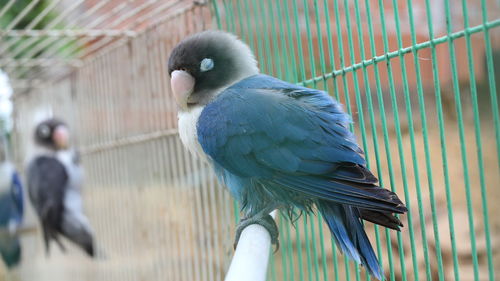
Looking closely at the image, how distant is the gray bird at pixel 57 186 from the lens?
284cm

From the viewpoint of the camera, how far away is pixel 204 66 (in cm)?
123

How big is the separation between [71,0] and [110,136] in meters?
0.59

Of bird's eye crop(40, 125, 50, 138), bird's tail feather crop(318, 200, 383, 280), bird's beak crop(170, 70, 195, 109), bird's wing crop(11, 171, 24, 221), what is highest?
bird's eye crop(40, 125, 50, 138)

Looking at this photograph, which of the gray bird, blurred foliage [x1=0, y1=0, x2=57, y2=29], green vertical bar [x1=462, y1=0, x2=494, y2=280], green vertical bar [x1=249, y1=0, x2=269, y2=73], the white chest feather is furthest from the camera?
the gray bird

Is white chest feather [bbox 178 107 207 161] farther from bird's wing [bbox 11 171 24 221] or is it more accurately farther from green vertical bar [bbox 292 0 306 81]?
bird's wing [bbox 11 171 24 221]

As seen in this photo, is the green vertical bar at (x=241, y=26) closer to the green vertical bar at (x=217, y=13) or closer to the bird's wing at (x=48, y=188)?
the green vertical bar at (x=217, y=13)

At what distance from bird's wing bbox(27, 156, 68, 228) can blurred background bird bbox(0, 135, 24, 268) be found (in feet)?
1.67

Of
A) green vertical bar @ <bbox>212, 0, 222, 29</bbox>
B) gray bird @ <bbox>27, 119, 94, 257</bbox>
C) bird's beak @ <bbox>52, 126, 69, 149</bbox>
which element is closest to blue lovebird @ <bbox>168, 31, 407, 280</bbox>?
green vertical bar @ <bbox>212, 0, 222, 29</bbox>

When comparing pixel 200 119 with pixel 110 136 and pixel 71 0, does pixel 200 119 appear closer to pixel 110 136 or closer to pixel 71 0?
pixel 110 136

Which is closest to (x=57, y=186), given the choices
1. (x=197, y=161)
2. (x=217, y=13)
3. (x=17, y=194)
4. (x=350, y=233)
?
(x=17, y=194)

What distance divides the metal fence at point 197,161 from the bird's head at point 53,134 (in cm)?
8

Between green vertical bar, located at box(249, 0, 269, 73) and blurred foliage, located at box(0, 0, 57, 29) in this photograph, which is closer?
green vertical bar, located at box(249, 0, 269, 73)

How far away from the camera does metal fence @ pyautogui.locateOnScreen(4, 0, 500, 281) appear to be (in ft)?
4.35

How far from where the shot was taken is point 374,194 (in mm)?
924
